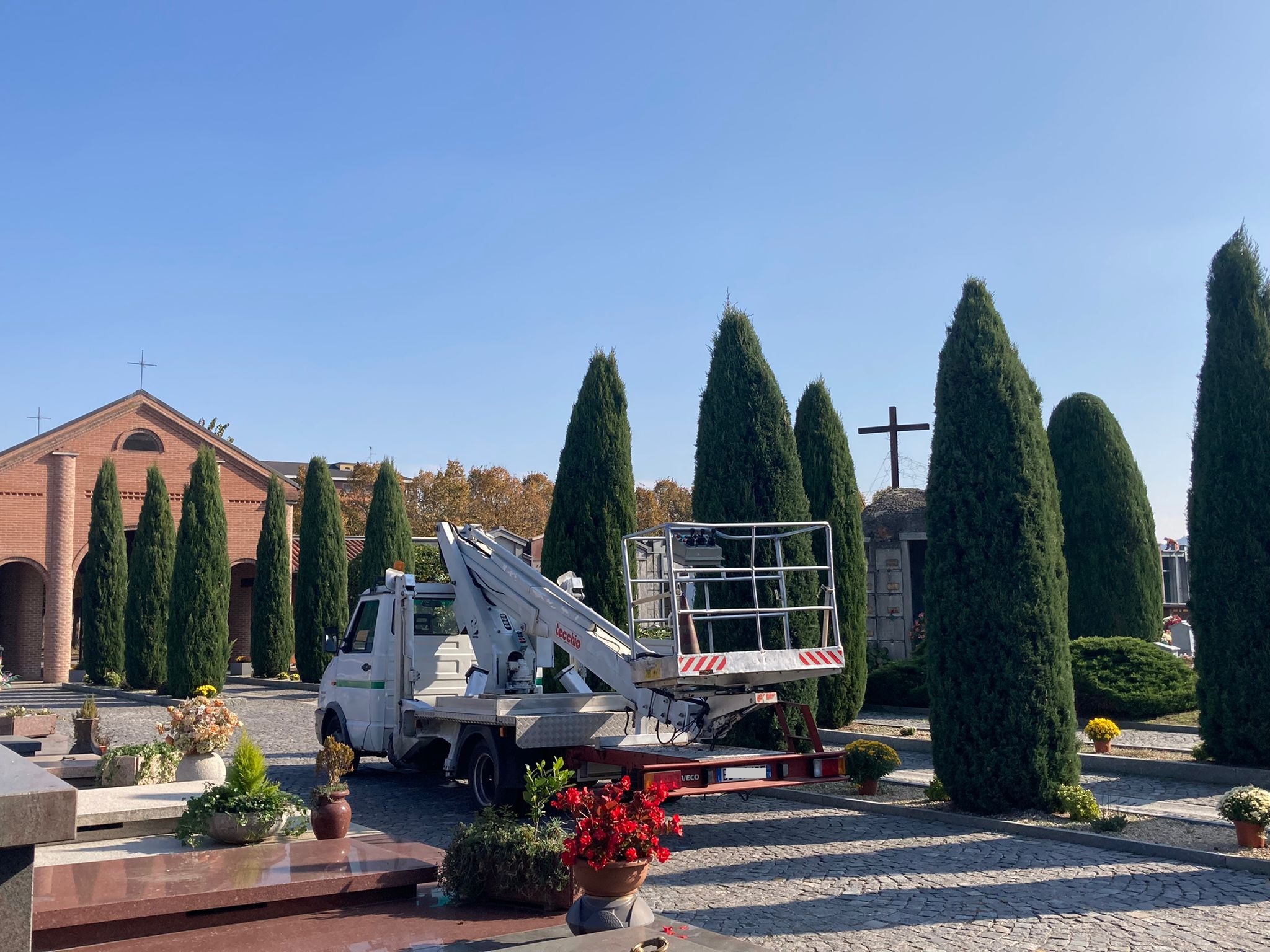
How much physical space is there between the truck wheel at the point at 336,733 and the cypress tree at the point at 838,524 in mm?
6950

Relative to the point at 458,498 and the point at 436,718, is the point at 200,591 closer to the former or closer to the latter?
the point at 436,718

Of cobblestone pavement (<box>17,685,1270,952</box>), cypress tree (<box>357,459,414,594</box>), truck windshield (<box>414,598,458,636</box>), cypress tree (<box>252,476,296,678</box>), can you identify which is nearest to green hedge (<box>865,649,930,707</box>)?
cobblestone pavement (<box>17,685,1270,952</box>)

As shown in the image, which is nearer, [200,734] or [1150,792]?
[200,734]

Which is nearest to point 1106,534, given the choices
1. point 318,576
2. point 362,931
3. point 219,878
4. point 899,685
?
point 899,685

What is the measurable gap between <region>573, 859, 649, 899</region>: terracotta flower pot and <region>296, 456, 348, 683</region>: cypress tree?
24496 mm

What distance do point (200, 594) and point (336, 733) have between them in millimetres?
14028

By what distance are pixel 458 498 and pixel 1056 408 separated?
34.8 meters

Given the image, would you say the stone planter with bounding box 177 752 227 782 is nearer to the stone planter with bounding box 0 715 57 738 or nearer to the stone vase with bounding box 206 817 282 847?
the stone vase with bounding box 206 817 282 847

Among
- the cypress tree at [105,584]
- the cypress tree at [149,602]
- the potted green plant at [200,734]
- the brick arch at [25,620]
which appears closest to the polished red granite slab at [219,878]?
the potted green plant at [200,734]

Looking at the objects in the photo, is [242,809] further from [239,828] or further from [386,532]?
[386,532]

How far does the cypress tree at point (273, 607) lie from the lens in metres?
30.6

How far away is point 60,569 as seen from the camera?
32.9 m

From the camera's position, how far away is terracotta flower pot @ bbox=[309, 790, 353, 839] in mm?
8422

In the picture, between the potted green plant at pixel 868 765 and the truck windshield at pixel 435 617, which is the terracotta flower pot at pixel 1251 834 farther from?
the truck windshield at pixel 435 617
